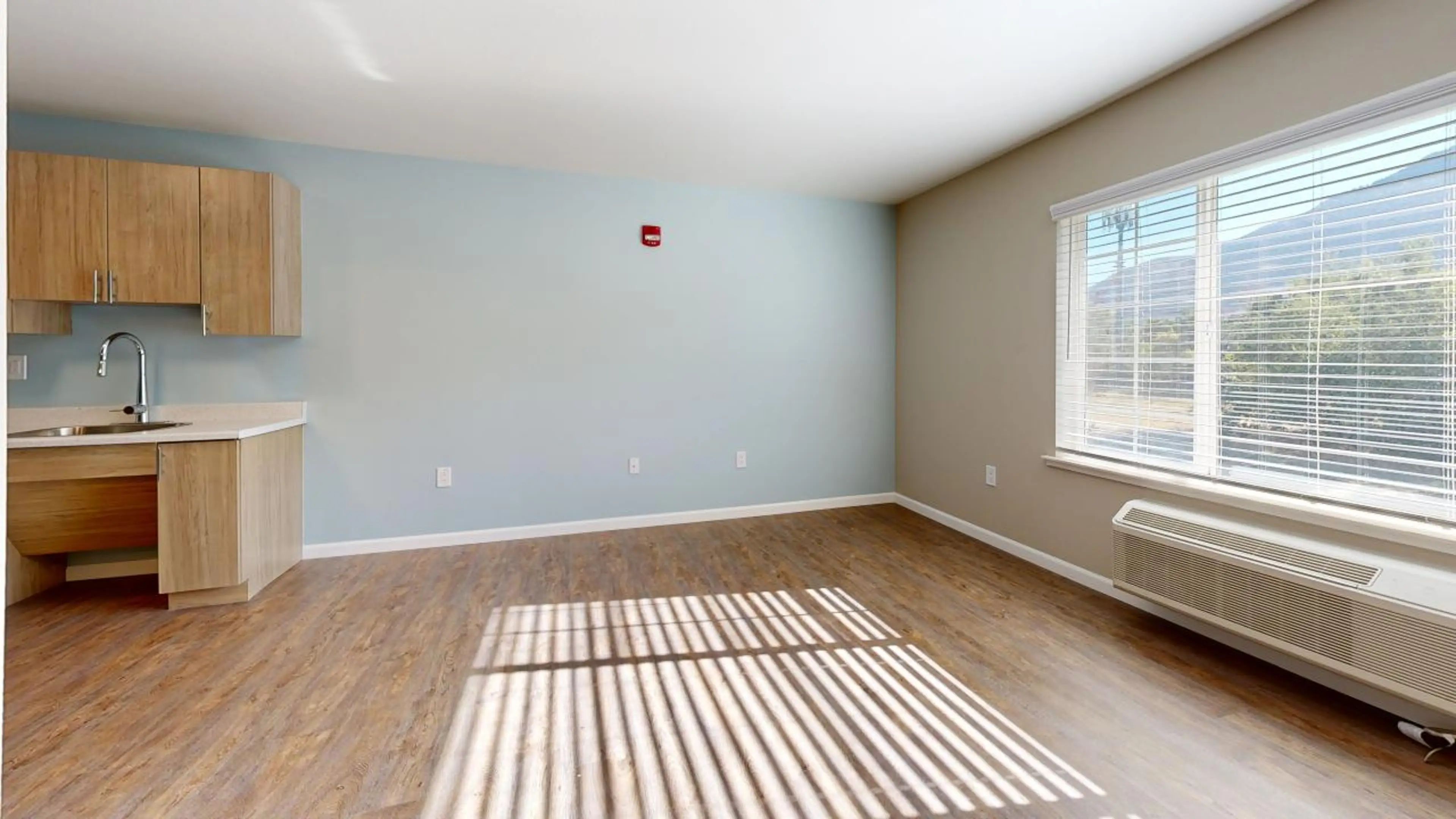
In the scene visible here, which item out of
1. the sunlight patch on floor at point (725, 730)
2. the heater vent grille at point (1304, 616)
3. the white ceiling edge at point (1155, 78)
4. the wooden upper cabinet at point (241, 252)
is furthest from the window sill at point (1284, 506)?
the wooden upper cabinet at point (241, 252)

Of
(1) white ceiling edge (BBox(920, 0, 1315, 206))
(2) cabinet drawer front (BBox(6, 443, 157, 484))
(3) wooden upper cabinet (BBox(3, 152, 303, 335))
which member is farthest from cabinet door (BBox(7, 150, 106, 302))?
(1) white ceiling edge (BBox(920, 0, 1315, 206))

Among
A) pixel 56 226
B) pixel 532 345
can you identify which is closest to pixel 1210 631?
pixel 532 345

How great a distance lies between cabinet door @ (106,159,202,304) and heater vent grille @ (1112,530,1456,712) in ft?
15.5

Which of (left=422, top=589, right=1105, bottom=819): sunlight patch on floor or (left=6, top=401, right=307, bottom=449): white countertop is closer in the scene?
(left=422, top=589, right=1105, bottom=819): sunlight patch on floor

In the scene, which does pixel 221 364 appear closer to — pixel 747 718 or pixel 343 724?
pixel 343 724

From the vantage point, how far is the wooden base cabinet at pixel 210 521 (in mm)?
2857

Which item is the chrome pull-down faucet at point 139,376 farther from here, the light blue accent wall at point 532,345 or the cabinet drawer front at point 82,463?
the cabinet drawer front at point 82,463

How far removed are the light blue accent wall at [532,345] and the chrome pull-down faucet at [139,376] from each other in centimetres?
6

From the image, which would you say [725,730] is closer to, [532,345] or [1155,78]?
[532,345]

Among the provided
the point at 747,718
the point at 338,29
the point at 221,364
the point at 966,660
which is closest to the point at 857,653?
the point at 966,660

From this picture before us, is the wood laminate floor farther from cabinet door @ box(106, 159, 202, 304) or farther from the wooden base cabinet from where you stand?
cabinet door @ box(106, 159, 202, 304)

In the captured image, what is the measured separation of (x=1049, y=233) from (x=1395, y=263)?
1.50 meters

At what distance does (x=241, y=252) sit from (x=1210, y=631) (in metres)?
4.91

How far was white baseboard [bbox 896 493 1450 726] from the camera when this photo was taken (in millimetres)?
2084
